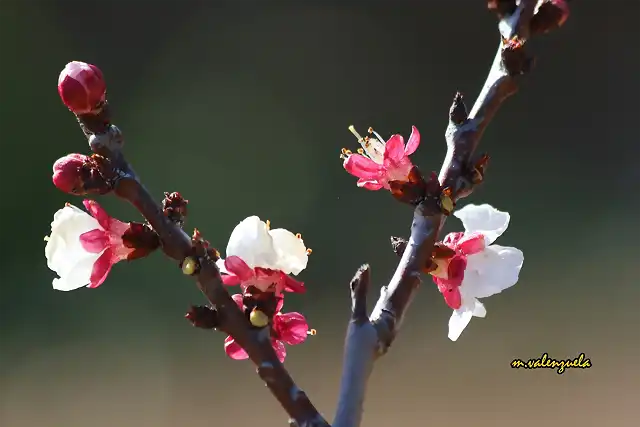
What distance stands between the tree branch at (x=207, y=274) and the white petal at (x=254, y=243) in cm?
2

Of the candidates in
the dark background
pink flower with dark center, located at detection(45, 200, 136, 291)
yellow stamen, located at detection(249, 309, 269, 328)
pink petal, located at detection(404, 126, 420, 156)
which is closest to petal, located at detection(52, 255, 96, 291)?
pink flower with dark center, located at detection(45, 200, 136, 291)

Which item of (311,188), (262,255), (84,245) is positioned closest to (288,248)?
(262,255)

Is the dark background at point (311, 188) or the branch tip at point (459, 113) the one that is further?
the dark background at point (311, 188)

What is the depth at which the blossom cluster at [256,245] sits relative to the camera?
0.37 m

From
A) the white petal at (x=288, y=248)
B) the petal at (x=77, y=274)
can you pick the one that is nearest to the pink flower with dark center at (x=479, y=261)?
the white petal at (x=288, y=248)

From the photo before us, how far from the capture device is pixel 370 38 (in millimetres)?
1692

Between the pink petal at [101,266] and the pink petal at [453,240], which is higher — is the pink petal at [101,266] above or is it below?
above

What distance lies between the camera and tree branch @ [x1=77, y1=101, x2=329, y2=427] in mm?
358

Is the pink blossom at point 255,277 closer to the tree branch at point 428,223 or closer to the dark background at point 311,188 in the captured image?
the tree branch at point 428,223

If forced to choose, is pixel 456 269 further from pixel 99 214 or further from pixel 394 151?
pixel 99 214

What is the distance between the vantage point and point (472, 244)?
1.45ft
